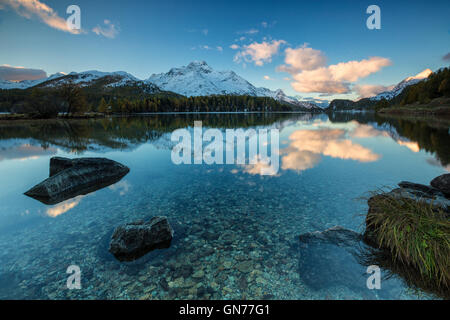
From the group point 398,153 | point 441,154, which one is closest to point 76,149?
point 398,153

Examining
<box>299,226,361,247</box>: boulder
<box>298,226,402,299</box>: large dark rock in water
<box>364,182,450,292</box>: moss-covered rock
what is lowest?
<box>298,226,402,299</box>: large dark rock in water

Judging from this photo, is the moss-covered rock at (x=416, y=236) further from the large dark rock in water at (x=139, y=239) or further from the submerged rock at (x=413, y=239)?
the large dark rock in water at (x=139, y=239)

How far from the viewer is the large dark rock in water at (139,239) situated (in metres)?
7.51

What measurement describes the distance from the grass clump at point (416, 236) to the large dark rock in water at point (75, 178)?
16.6 m

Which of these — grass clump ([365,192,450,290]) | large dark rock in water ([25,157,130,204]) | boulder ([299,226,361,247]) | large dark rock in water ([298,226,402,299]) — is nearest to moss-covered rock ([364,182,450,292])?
grass clump ([365,192,450,290])

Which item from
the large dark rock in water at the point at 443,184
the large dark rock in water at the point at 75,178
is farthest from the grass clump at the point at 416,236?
the large dark rock in water at the point at 75,178

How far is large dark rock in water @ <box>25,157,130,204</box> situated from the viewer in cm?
1279

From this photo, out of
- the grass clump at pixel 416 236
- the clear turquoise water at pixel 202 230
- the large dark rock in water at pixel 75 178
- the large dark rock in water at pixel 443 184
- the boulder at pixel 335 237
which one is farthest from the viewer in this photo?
the large dark rock in water at pixel 75 178

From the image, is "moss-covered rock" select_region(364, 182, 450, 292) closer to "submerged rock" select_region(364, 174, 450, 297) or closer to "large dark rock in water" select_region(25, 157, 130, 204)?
"submerged rock" select_region(364, 174, 450, 297)

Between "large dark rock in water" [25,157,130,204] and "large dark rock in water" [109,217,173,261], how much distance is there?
299 inches

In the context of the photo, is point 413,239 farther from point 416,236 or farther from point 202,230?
point 202,230

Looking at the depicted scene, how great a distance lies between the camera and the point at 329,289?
234 inches

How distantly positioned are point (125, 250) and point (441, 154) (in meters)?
31.5
